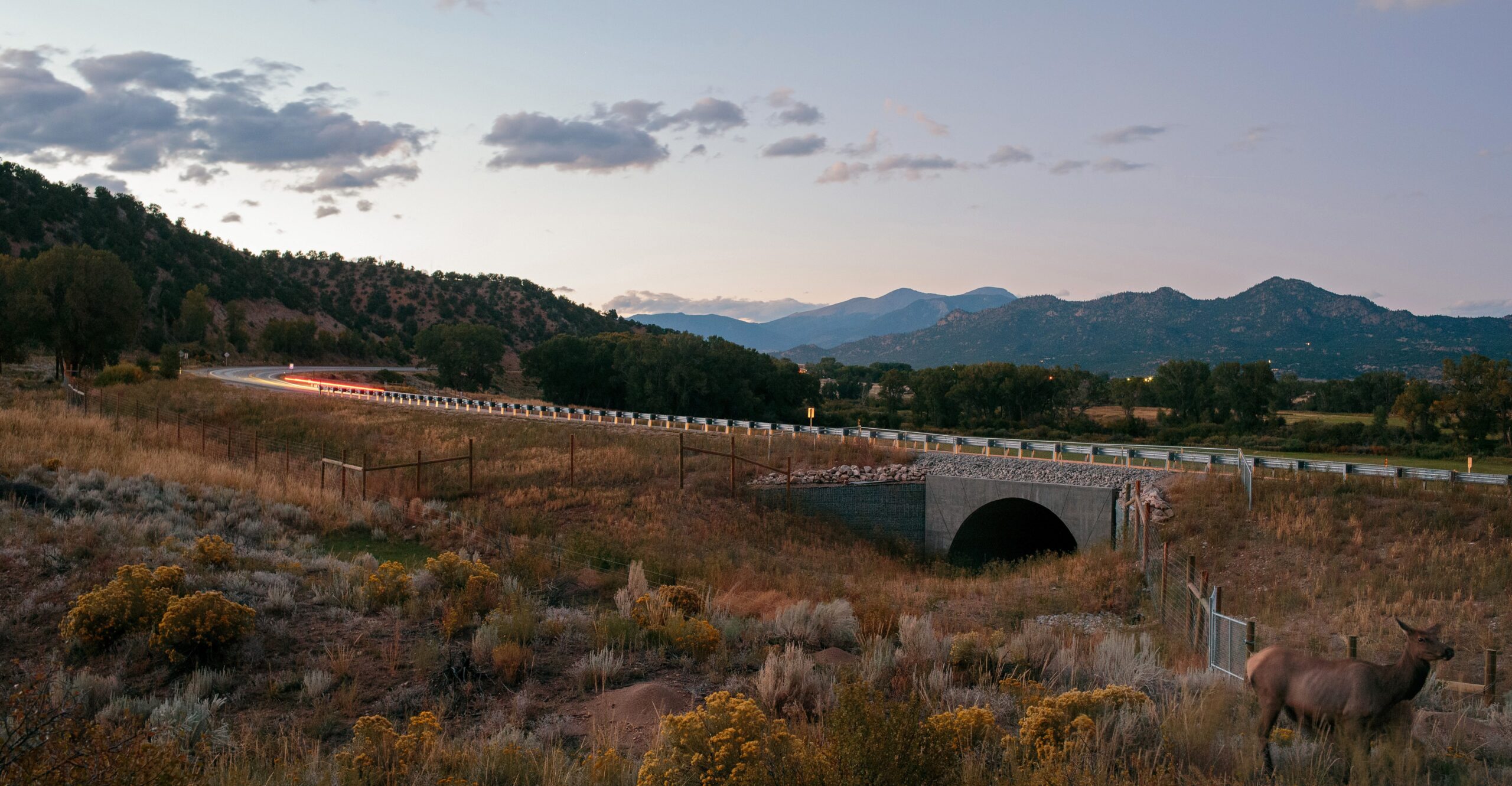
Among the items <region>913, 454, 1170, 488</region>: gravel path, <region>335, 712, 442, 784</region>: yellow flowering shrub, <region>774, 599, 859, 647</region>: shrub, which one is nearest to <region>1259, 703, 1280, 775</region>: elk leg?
<region>774, 599, 859, 647</region>: shrub

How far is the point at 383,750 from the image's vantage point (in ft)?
21.0

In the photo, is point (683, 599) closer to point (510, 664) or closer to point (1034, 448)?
point (510, 664)

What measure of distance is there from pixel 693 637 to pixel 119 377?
58617 millimetres

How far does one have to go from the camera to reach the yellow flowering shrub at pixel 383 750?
19.6 feet

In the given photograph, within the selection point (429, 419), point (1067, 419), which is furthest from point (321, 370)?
point (1067, 419)

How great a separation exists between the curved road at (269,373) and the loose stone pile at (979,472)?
40.3 meters

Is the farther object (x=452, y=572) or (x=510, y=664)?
(x=452, y=572)

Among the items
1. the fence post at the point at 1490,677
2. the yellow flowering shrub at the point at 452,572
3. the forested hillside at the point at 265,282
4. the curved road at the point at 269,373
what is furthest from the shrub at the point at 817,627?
the forested hillside at the point at 265,282

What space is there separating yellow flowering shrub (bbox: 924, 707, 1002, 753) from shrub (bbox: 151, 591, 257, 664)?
758cm

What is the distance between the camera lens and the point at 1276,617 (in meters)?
17.3

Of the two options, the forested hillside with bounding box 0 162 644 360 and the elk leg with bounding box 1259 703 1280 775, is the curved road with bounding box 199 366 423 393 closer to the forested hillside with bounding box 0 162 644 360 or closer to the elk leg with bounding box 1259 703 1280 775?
the forested hillside with bounding box 0 162 644 360

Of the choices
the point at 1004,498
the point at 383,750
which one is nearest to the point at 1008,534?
the point at 1004,498

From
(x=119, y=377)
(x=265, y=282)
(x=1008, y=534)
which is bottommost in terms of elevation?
(x=1008, y=534)

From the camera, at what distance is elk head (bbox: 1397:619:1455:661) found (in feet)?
17.9
